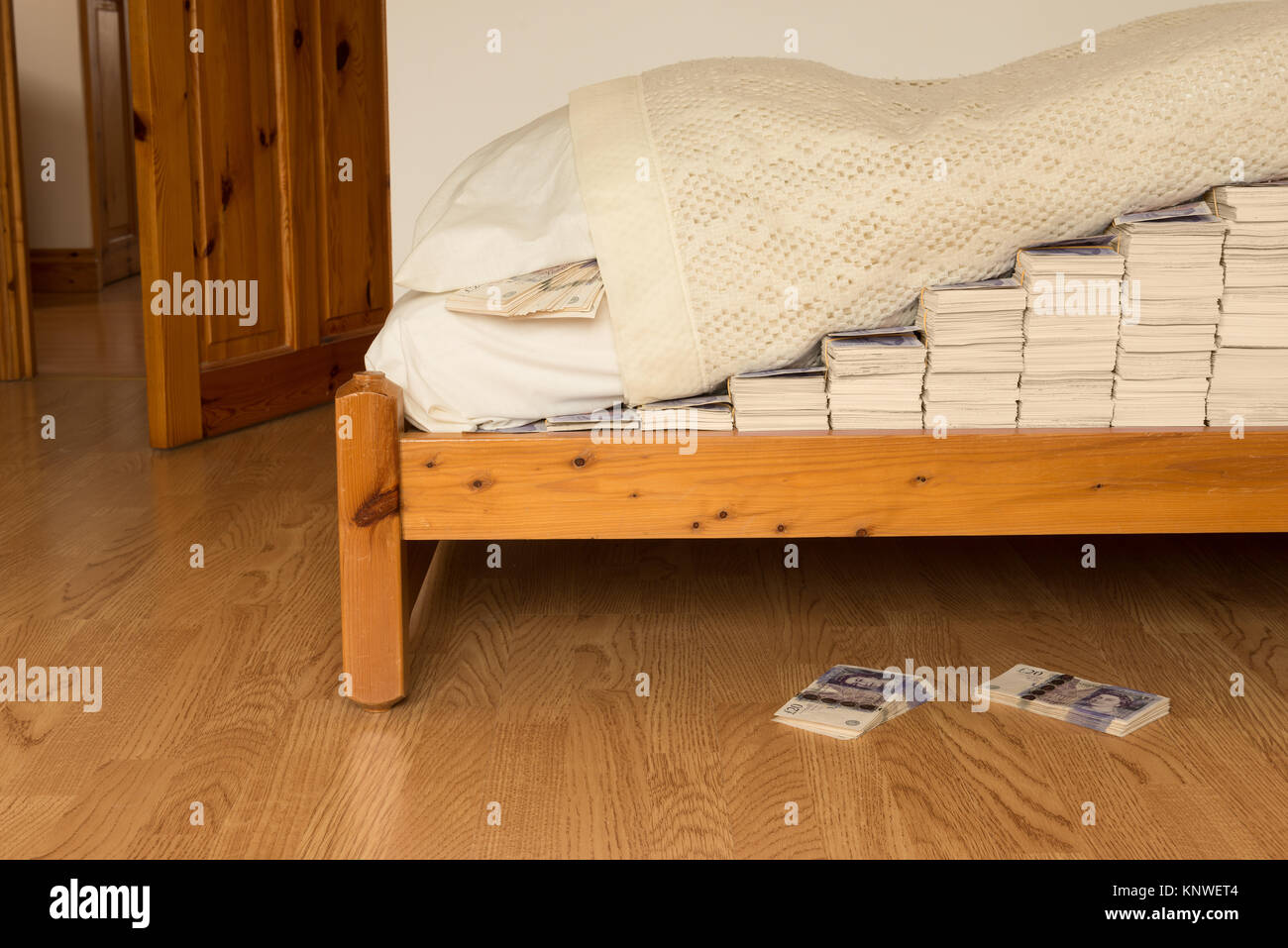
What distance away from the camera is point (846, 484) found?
71.8 inches

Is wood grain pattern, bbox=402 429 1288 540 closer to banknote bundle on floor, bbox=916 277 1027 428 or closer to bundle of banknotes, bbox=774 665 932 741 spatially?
banknote bundle on floor, bbox=916 277 1027 428

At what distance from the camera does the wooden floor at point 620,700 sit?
151 centimetres

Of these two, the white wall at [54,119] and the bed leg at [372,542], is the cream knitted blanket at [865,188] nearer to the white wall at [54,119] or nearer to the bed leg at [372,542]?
the bed leg at [372,542]

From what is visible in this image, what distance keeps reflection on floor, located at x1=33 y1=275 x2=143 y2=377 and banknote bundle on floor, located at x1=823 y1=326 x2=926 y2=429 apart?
Answer: 3109 millimetres

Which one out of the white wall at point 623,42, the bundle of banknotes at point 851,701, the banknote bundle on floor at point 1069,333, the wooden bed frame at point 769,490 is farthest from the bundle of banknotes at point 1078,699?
the white wall at point 623,42

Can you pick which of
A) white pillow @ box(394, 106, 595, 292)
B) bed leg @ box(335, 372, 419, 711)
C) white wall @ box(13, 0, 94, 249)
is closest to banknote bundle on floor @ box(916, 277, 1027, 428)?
white pillow @ box(394, 106, 595, 292)

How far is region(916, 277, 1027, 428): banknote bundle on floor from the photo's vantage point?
5.98ft

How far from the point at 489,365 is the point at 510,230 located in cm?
20

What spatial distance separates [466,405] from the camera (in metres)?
1.86

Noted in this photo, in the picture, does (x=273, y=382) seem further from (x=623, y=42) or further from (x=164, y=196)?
(x=623, y=42)

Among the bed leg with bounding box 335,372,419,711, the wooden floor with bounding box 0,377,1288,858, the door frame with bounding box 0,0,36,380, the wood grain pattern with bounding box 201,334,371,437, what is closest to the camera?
the wooden floor with bounding box 0,377,1288,858

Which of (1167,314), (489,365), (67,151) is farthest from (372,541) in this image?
(67,151)

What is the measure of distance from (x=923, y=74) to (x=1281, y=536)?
138 cm
